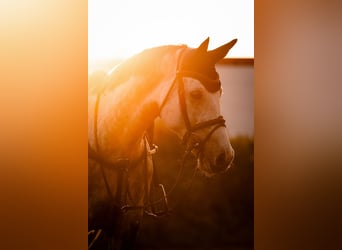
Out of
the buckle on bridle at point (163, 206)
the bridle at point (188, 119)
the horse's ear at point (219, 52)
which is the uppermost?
the horse's ear at point (219, 52)

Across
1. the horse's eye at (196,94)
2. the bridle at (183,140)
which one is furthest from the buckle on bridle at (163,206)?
the horse's eye at (196,94)

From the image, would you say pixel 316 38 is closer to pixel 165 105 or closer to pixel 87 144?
pixel 165 105

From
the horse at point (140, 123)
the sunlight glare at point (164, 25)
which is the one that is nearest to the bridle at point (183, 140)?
the horse at point (140, 123)

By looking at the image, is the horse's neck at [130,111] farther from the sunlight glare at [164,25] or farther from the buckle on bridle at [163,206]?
the buckle on bridle at [163,206]

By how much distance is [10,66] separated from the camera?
7.73 ft

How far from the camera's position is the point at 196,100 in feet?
8.14

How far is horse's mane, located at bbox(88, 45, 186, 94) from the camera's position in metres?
2.42

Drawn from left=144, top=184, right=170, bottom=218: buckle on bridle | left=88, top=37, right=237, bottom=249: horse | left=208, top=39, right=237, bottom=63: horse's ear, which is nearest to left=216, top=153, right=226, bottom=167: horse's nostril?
left=88, top=37, right=237, bottom=249: horse

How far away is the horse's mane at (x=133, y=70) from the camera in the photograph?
2420 millimetres

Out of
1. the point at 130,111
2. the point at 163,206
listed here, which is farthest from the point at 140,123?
the point at 163,206

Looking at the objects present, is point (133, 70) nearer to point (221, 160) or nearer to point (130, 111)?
point (130, 111)

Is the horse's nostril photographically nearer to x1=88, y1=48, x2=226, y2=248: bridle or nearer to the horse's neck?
x1=88, y1=48, x2=226, y2=248: bridle

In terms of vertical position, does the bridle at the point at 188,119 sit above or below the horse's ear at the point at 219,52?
below

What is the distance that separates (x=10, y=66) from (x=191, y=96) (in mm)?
852
